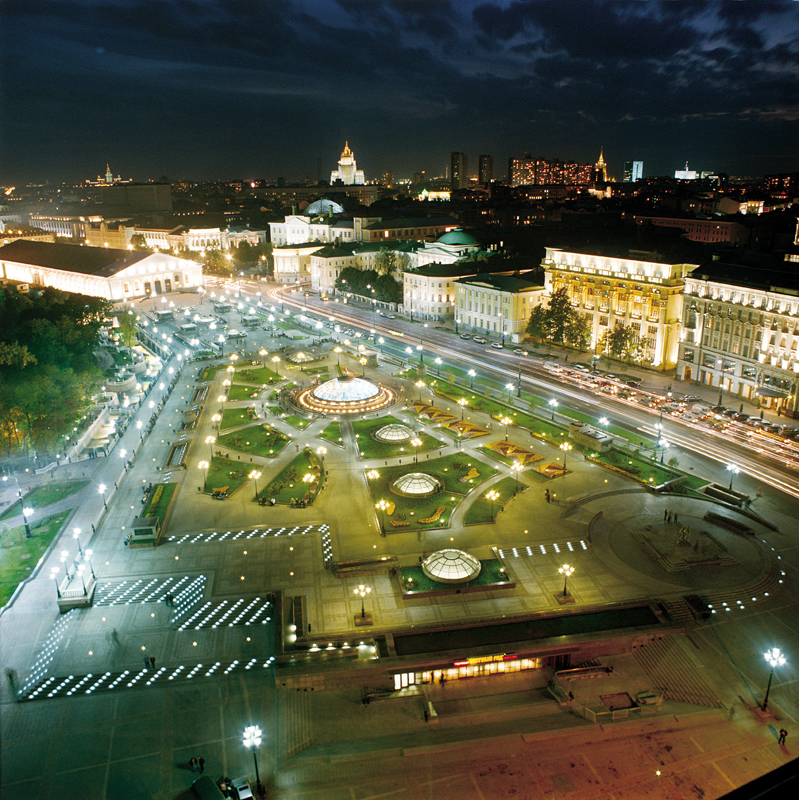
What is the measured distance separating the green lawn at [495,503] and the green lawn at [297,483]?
12631 mm

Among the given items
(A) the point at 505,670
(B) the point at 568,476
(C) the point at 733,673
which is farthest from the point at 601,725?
(B) the point at 568,476

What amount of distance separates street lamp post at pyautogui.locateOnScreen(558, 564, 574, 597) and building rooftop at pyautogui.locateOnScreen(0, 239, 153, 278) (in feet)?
393

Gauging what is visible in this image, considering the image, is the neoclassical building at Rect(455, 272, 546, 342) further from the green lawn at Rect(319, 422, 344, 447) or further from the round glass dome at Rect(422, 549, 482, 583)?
the round glass dome at Rect(422, 549, 482, 583)

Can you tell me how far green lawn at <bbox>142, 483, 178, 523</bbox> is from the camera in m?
47.9

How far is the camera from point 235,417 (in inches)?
2665

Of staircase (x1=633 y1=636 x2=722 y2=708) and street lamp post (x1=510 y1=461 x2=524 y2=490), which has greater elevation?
street lamp post (x1=510 y1=461 x2=524 y2=490)

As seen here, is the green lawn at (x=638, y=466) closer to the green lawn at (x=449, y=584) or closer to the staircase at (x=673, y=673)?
the green lawn at (x=449, y=584)

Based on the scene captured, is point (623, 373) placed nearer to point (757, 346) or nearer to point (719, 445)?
point (757, 346)

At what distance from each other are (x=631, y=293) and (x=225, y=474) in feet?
189

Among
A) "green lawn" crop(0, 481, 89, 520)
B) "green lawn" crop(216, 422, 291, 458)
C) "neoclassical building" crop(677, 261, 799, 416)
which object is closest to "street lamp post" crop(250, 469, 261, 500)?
"green lawn" crop(216, 422, 291, 458)

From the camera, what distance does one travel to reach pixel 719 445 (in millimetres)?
58406

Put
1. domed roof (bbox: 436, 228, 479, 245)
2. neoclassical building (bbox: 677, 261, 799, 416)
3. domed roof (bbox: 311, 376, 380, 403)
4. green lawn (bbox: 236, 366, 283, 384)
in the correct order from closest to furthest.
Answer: neoclassical building (bbox: 677, 261, 799, 416)
domed roof (bbox: 311, 376, 380, 403)
green lawn (bbox: 236, 366, 283, 384)
domed roof (bbox: 436, 228, 479, 245)

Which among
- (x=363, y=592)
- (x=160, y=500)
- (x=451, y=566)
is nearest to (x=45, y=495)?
(x=160, y=500)

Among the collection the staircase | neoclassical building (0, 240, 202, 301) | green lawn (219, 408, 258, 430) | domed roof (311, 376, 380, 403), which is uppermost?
neoclassical building (0, 240, 202, 301)
